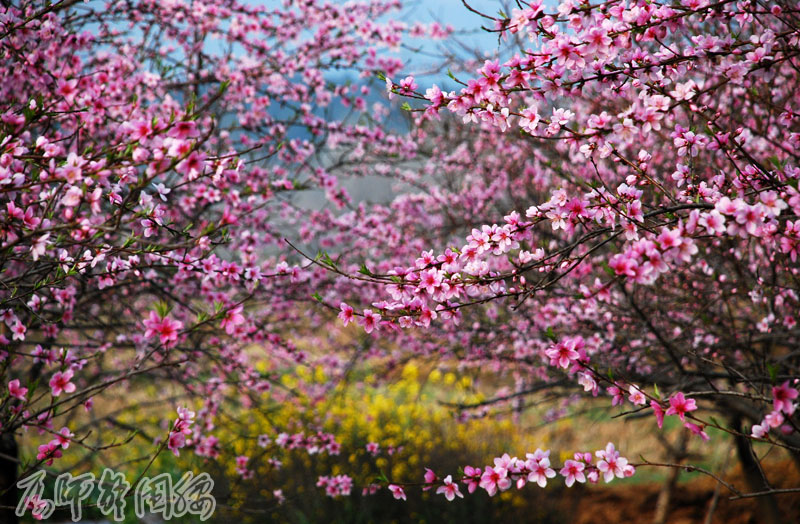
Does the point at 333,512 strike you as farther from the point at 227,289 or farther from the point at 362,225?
the point at 362,225

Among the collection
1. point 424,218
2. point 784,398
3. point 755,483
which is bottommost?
point 755,483

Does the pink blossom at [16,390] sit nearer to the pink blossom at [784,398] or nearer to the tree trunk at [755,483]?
the pink blossom at [784,398]

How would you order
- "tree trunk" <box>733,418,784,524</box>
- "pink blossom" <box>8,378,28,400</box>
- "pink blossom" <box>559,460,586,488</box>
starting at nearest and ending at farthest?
Result: 1. "pink blossom" <box>559,460,586,488</box>
2. "pink blossom" <box>8,378,28,400</box>
3. "tree trunk" <box>733,418,784,524</box>

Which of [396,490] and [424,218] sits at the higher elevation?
[424,218]

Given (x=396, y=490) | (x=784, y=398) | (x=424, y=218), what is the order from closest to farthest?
(x=784, y=398) < (x=396, y=490) < (x=424, y=218)

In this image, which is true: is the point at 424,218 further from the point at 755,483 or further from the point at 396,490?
the point at 396,490

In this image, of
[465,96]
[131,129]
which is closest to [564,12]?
[465,96]

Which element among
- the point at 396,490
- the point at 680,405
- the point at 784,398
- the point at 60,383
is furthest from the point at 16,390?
the point at 784,398

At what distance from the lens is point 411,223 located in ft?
26.2

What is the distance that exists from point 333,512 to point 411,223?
151 inches

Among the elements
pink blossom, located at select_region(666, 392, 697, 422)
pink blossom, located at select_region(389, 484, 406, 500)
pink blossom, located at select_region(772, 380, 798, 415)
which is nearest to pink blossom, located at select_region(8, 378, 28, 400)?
pink blossom, located at select_region(389, 484, 406, 500)

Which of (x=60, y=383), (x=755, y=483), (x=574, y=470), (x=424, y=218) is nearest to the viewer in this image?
(x=574, y=470)

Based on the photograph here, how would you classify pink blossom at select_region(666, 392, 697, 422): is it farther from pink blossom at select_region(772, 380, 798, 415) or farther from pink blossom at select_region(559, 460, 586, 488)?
pink blossom at select_region(559, 460, 586, 488)

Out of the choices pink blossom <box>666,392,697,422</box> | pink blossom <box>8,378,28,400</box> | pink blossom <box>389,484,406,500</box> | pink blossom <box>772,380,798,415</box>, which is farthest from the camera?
pink blossom <box>8,378,28,400</box>
